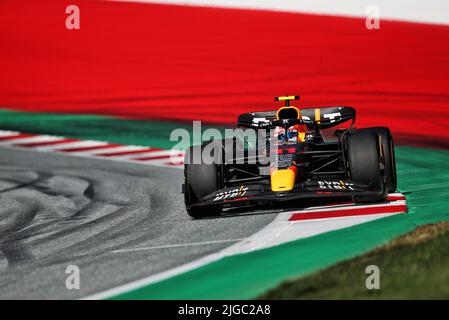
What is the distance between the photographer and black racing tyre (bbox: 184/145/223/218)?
985cm

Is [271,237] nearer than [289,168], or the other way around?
[271,237]

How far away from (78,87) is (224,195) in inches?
433

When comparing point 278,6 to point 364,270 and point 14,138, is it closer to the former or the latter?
point 14,138

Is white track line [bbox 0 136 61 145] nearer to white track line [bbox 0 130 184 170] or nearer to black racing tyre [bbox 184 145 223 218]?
white track line [bbox 0 130 184 170]

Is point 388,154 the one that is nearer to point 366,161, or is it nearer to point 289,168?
point 366,161

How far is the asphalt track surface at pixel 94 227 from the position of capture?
7.52 m

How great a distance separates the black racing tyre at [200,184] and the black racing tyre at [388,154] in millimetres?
1830

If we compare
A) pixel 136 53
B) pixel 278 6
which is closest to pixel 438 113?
pixel 278 6

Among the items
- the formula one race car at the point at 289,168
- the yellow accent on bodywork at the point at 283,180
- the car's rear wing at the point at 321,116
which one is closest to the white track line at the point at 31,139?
the car's rear wing at the point at 321,116

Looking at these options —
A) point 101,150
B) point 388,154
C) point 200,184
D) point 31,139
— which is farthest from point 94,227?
point 31,139

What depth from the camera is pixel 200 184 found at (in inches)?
388

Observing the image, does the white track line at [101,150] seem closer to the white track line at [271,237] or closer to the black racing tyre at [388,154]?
the black racing tyre at [388,154]

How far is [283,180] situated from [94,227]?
81.3 inches

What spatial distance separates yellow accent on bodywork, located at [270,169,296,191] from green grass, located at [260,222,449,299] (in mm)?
2154
